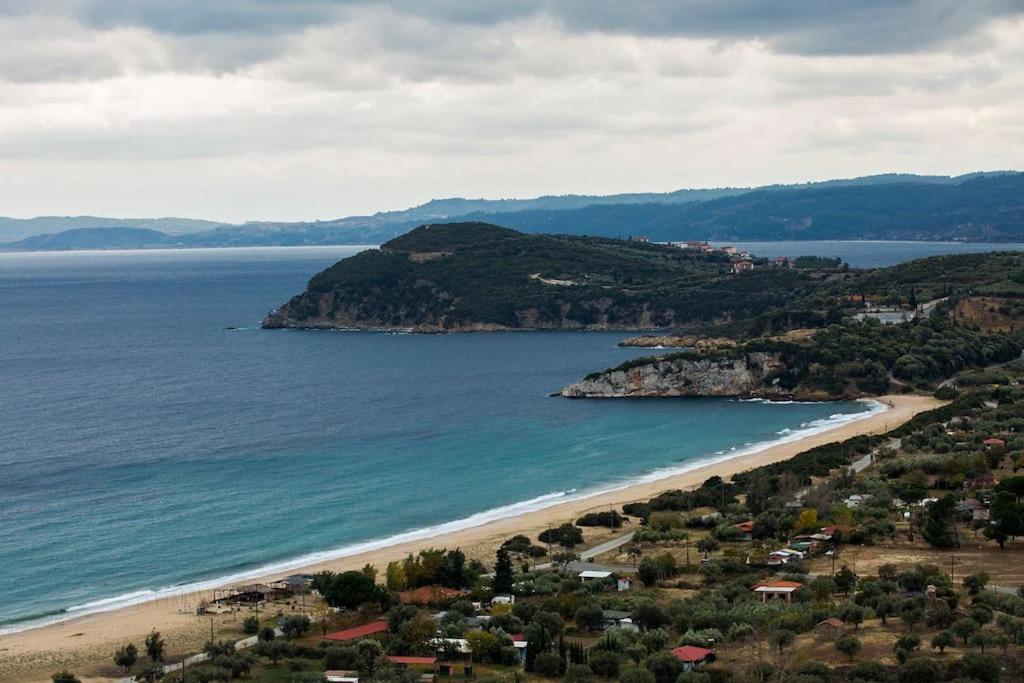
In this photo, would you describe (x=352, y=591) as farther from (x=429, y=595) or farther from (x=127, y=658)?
(x=127, y=658)

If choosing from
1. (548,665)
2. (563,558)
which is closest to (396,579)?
(563,558)

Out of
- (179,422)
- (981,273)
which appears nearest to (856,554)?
(179,422)

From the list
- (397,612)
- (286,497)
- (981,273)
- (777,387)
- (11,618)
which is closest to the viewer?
(397,612)

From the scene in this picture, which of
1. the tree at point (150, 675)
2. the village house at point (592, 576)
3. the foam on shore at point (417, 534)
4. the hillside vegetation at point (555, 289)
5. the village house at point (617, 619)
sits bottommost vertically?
the foam on shore at point (417, 534)

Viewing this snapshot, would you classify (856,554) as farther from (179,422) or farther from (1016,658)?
(179,422)

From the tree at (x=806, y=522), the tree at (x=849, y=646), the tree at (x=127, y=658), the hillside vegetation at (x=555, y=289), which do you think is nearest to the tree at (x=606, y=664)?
the tree at (x=849, y=646)

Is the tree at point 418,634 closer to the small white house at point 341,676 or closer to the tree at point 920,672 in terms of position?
the small white house at point 341,676
